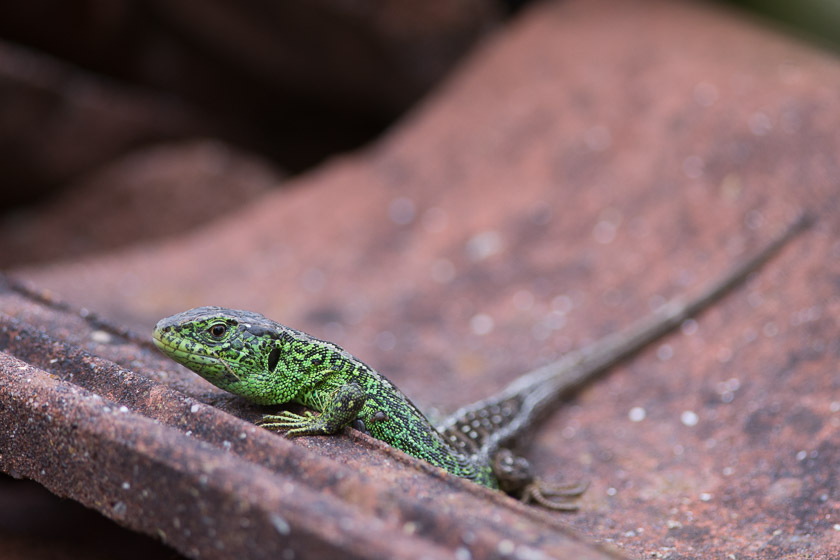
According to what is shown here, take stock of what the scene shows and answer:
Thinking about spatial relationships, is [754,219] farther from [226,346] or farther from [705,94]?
[226,346]

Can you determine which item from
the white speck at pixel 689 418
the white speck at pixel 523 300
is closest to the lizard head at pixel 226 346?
the white speck at pixel 689 418

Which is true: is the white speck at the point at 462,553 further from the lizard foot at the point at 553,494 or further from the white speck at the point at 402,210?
the white speck at the point at 402,210

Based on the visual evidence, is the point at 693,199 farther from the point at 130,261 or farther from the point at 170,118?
the point at 170,118

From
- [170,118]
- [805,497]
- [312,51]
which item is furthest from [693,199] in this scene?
[170,118]

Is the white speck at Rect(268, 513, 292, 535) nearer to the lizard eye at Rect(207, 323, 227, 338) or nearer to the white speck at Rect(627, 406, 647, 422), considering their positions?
the lizard eye at Rect(207, 323, 227, 338)

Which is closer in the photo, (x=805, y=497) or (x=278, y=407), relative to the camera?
(x=278, y=407)
